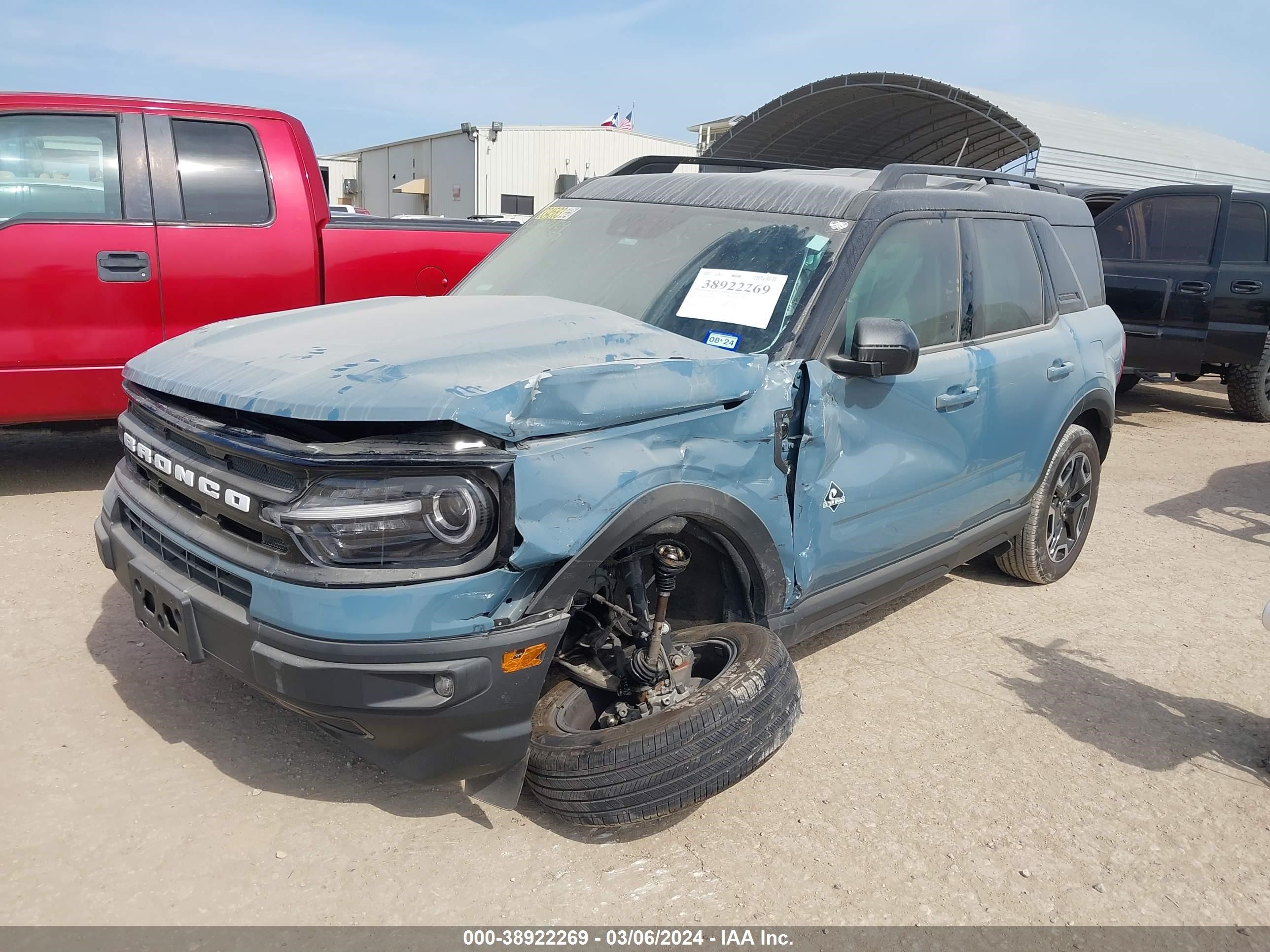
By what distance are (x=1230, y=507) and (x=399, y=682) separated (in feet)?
20.3

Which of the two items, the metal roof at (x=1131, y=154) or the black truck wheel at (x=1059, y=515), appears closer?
the black truck wheel at (x=1059, y=515)

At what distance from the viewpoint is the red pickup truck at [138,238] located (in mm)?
4941

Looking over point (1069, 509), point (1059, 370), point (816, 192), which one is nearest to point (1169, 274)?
point (1069, 509)

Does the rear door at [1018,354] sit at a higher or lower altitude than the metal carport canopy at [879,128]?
lower

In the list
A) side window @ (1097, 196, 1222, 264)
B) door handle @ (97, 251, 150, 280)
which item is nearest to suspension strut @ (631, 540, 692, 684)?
door handle @ (97, 251, 150, 280)

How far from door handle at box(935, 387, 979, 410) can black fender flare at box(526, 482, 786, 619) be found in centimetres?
101

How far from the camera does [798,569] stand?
10.1 ft

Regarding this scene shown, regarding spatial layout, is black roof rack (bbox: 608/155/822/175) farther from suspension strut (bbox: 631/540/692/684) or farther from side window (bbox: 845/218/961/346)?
suspension strut (bbox: 631/540/692/684)

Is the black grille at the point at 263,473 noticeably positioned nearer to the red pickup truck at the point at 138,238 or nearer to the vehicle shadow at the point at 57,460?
the red pickup truck at the point at 138,238

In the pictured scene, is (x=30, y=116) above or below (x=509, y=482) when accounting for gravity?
above

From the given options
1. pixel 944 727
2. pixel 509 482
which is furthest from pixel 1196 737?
pixel 509 482

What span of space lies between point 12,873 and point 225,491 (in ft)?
3.53

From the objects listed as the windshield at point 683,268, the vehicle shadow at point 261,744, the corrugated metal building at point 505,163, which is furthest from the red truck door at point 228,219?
the corrugated metal building at point 505,163

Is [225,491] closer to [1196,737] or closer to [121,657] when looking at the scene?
[121,657]
